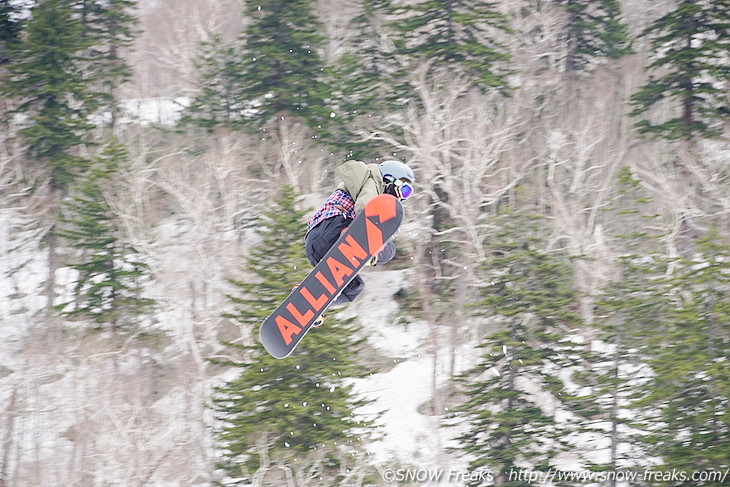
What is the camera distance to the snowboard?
5820 mm

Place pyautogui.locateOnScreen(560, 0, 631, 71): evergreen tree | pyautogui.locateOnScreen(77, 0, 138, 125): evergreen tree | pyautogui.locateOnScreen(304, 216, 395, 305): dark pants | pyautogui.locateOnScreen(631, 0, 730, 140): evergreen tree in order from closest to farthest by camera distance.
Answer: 1. pyautogui.locateOnScreen(304, 216, 395, 305): dark pants
2. pyautogui.locateOnScreen(631, 0, 730, 140): evergreen tree
3. pyautogui.locateOnScreen(77, 0, 138, 125): evergreen tree
4. pyautogui.locateOnScreen(560, 0, 631, 71): evergreen tree

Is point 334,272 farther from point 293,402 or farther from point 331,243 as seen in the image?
point 293,402

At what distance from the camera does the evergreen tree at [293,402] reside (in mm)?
12906

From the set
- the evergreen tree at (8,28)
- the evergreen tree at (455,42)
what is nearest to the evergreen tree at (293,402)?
the evergreen tree at (455,42)

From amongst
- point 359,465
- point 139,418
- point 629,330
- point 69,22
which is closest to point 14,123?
point 69,22

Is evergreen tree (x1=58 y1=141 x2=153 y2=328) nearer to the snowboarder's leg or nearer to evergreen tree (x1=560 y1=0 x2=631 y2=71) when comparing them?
evergreen tree (x1=560 y1=0 x2=631 y2=71)

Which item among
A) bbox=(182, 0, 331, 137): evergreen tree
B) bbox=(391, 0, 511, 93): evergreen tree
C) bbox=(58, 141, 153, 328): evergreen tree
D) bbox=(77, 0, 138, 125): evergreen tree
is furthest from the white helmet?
bbox=(77, 0, 138, 125): evergreen tree

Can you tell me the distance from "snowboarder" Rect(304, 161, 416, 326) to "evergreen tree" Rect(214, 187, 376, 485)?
6370 mm

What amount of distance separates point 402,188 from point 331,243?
81 centimetres

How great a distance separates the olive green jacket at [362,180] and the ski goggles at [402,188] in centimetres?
9

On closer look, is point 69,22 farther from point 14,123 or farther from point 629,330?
point 629,330

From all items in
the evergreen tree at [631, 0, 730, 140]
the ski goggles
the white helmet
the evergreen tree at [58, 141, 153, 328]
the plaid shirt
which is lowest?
the evergreen tree at [58, 141, 153, 328]

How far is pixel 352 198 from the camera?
19.5 ft

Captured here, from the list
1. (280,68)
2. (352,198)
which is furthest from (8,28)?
(352,198)
